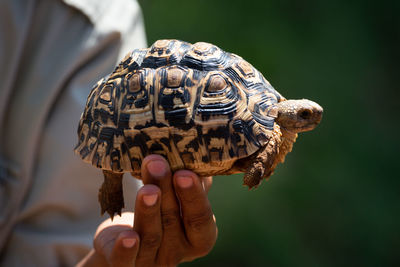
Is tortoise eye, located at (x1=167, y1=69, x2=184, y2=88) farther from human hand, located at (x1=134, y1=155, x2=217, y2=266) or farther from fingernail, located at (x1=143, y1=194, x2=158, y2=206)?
fingernail, located at (x1=143, y1=194, x2=158, y2=206)

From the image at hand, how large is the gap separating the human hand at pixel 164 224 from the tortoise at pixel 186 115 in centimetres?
5

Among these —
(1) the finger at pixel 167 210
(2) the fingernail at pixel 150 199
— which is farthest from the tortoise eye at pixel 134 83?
(2) the fingernail at pixel 150 199

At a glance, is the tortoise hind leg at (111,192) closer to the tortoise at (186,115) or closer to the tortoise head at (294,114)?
the tortoise at (186,115)

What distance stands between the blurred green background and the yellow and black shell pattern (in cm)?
245

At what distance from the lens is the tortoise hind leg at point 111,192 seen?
4.28 feet

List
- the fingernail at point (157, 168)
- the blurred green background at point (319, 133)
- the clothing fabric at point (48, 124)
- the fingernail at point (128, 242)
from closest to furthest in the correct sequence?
the fingernail at point (157, 168) < the fingernail at point (128, 242) < the clothing fabric at point (48, 124) < the blurred green background at point (319, 133)

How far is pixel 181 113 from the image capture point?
113 centimetres

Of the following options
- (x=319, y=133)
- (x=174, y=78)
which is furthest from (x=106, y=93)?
(x=319, y=133)

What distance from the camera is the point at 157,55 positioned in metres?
1.21

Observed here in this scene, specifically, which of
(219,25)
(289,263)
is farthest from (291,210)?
(219,25)

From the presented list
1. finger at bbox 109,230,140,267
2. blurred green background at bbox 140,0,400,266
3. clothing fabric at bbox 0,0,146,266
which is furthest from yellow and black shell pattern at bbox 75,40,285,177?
blurred green background at bbox 140,0,400,266

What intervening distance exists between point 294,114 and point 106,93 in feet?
1.94

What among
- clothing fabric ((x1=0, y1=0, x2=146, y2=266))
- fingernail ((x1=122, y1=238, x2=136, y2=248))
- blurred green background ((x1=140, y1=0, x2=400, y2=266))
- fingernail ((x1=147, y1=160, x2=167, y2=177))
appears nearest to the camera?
fingernail ((x1=147, y1=160, x2=167, y2=177))

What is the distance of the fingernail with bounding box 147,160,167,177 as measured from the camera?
1.13m
